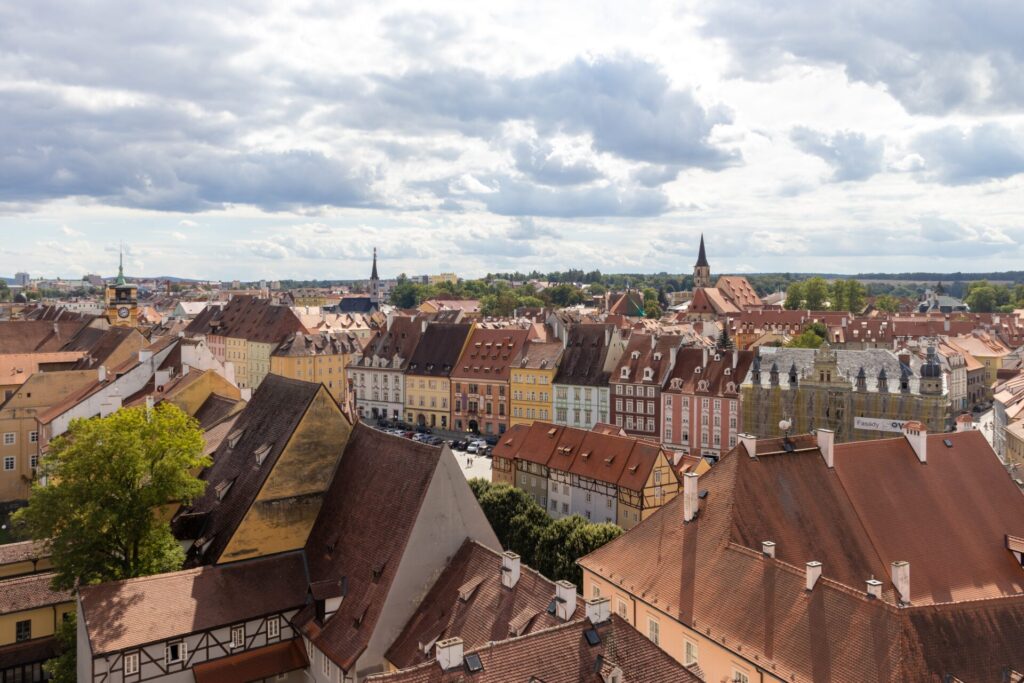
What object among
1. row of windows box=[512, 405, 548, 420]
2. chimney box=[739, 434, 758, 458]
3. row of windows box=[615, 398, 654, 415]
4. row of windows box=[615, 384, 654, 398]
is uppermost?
chimney box=[739, 434, 758, 458]

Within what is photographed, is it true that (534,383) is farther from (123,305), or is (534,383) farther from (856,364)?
(123,305)

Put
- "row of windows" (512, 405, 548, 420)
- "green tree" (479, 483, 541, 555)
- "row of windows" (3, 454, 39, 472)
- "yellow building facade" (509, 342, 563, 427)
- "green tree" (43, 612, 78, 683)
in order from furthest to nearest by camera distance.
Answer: "row of windows" (512, 405, 548, 420), "yellow building facade" (509, 342, 563, 427), "row of windows" (3, 454, 39, 472), "green tree" (479, 483, 541, 555), "green tree" (43, 612, 78, 683)

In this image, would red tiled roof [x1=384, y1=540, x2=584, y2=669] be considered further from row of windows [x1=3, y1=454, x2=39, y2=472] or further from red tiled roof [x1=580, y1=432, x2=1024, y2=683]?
row of windows [x1=3, y1=454, x2=39, y2=472]

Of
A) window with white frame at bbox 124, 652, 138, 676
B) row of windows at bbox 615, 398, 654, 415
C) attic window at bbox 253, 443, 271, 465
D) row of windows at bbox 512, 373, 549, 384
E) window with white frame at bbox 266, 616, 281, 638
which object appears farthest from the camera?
row of windows at bbox 512, 373, 549, 384

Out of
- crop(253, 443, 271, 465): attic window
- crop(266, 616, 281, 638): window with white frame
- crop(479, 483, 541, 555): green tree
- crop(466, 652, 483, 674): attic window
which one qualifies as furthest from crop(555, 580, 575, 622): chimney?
crop(479, 483, 541, 555): green tree

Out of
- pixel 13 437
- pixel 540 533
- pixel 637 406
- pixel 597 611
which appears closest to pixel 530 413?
pixel 637 406
